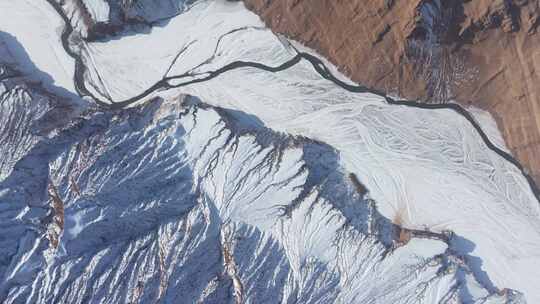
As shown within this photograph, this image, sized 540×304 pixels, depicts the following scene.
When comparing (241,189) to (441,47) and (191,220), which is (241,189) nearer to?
(191,220)

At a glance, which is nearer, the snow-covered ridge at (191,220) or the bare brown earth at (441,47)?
the snow-covered ridge at (191,220)

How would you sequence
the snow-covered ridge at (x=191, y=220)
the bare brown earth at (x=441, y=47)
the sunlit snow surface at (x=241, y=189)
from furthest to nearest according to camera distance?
the bare brown earth at (x=441, y=47) < the sunlit snow surface at (x=241, y=189) < the snow-covered ridge at (x=191, y=220)

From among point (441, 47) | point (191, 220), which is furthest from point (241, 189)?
point (441, 47)

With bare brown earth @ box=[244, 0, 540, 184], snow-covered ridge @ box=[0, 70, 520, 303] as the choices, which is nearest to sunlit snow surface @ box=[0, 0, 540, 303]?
snow-covered ridge @ box=[0, 70, 520, 303]

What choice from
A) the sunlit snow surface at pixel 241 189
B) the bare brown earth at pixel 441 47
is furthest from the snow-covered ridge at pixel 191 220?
the bare brown earth at pixel 441 47

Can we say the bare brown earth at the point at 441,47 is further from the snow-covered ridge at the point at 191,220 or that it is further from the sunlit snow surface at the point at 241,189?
the snow-covered ridge at the point at 191,220

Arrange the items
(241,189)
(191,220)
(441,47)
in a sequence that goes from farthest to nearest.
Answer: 1. (441,47)
2. (241,189)
3. (191,220)
